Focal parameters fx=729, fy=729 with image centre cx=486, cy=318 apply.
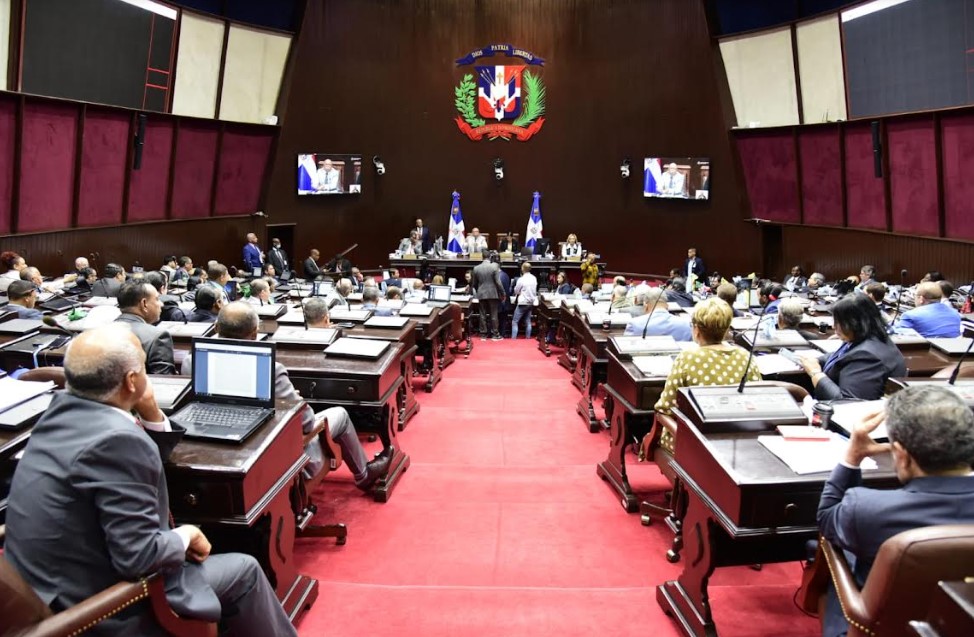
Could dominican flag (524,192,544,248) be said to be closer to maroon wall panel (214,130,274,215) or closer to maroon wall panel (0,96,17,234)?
maroon wall panel (214,130,274,215)

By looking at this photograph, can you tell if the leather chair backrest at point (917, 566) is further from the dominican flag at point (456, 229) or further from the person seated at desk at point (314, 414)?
the dominican flag at point (456, 229)

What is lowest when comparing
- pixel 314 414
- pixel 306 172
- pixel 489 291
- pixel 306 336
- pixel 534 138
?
pixel 314 414

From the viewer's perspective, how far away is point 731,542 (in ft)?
8.67

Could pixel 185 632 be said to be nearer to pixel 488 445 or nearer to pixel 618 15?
pixel 488 445

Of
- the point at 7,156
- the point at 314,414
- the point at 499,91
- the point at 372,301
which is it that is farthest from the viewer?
the point at 499,91

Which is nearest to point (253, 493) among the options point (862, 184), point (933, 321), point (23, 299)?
point (23, 299)

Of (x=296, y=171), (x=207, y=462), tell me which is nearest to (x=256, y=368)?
(x=207, y=462)

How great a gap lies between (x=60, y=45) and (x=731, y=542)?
10.1m

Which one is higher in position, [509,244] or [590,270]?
[509,244]

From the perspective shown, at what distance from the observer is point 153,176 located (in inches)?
443

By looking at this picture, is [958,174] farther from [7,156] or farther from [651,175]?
[7,156]

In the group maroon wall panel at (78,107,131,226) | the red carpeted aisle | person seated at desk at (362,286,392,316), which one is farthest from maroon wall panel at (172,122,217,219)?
the red carpeted aisle

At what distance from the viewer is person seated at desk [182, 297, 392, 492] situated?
3105mm

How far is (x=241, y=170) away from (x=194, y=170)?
1078 millimetres
